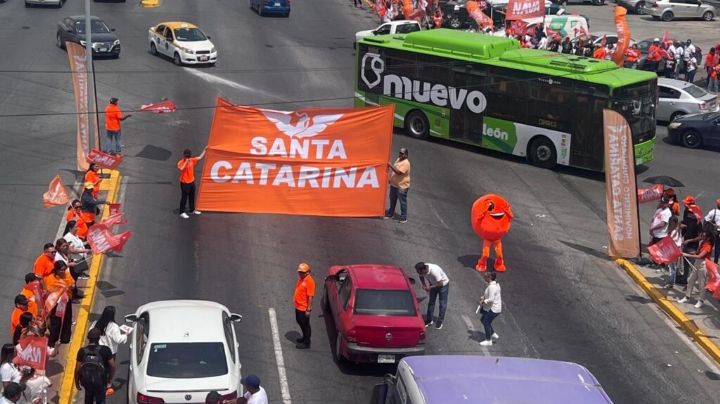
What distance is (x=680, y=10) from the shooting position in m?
59.5

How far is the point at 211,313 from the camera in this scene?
16.2 meters

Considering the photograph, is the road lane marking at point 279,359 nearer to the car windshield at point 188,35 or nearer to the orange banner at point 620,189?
the orange banner at point 620,189

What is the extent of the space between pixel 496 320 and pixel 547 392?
8448mm

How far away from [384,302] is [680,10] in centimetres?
4700

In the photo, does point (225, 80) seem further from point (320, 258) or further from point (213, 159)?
point (320, 258)

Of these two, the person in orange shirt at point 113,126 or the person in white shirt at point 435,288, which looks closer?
the person in white shirt at point 435,288

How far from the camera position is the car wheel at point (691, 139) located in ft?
111

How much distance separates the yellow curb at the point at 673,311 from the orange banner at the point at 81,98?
13759 millimetres

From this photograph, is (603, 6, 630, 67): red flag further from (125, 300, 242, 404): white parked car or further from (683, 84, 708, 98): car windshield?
(125, 300, 242, 404): white parked car

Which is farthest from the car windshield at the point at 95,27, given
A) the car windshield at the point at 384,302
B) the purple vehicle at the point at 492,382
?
the purple vehicle at the point at 492,382

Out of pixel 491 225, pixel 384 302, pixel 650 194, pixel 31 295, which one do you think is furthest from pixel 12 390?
pixel 650 194

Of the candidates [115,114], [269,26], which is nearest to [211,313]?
[115,114]

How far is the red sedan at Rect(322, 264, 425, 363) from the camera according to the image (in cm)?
1712

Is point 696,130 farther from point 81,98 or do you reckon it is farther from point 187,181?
point 81,98
